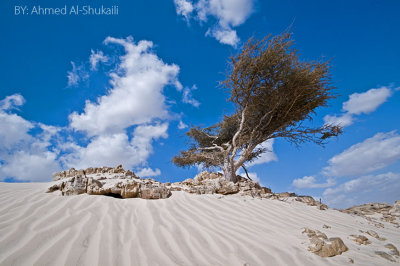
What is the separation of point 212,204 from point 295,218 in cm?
180

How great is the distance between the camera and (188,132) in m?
12.0

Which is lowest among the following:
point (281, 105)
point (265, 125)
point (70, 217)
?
point (70, 217)

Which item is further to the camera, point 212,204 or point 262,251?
point 212,204

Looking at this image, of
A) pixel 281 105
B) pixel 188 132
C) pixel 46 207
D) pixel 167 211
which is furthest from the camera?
pixel 188 132

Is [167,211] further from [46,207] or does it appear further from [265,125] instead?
[265,125]

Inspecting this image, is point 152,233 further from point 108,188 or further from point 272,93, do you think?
point 272,93

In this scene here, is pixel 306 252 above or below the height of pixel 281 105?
below

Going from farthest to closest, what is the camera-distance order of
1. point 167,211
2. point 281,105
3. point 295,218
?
point 281,105
point 295,218
point 167,211

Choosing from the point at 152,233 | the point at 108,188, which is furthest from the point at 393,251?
the point at 108,188

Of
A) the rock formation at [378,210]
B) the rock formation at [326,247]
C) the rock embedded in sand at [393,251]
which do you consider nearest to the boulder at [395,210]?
the rock formation at [378,210]

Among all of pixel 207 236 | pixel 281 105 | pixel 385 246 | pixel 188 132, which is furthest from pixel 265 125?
pixel 207 236

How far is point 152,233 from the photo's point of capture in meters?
3.07

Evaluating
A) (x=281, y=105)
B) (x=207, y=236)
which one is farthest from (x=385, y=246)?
(x=281, y=105)

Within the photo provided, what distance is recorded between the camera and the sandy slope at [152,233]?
2.39 meters
